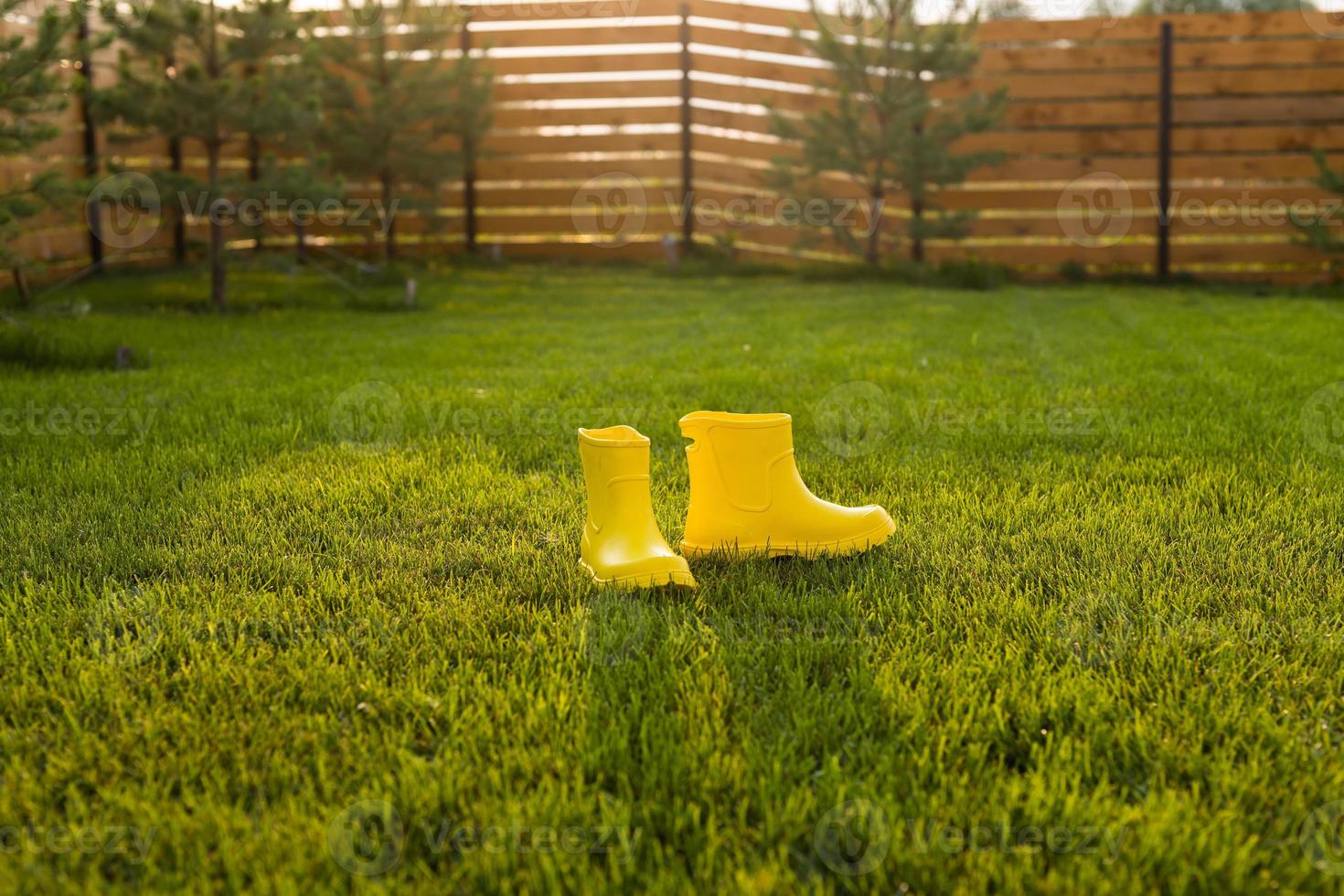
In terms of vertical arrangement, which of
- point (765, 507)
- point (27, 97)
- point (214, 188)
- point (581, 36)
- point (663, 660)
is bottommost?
point (663, 660)

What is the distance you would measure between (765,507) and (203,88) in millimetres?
5876

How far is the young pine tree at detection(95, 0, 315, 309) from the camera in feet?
21.6

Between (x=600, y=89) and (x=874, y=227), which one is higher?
(x=600, y=89)

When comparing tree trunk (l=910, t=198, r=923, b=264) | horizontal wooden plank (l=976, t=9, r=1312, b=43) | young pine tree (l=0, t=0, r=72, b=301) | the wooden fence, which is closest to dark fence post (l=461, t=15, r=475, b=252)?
the wooden fence

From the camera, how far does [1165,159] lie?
31.3ft

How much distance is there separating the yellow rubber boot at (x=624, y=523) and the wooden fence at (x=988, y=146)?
7.39 meters

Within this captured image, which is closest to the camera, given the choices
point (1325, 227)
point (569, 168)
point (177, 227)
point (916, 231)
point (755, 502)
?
point (755, 502)

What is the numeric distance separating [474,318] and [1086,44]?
20.9 ft

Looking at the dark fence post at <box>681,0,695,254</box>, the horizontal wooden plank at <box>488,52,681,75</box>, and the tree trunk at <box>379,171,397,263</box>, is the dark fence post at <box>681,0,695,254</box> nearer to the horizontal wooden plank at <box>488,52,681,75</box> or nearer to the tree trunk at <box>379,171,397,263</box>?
the horizontal wooden plank at <box>488,52,681,75</box>

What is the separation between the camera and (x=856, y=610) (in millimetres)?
2047

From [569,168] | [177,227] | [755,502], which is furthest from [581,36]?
[755,502]

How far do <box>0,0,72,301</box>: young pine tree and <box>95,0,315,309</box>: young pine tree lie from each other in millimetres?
1325

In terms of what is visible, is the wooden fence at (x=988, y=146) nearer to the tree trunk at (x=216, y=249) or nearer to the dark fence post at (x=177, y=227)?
the dark fence post at (x=177, y=227)

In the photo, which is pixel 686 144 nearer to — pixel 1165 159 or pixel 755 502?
pixel 1165 159
